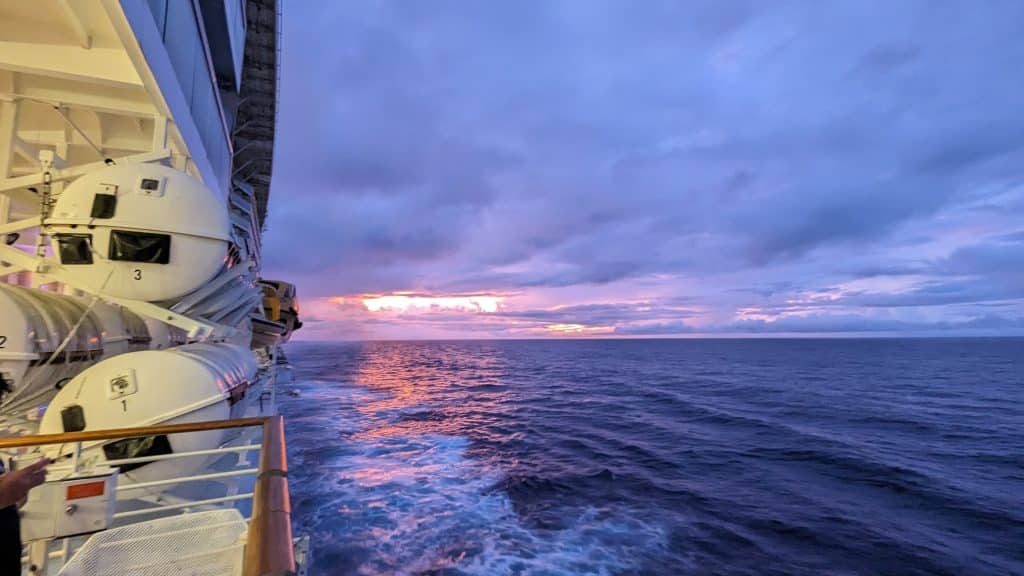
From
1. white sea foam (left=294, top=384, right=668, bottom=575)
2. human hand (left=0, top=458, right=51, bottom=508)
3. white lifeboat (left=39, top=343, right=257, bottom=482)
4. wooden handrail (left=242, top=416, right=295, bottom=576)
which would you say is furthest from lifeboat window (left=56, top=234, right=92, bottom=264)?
white sea foam (left=294, top=384, right=668, bottom=575)

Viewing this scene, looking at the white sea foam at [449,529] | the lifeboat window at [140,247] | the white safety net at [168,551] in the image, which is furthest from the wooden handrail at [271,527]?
the white sea foam at [449,529]

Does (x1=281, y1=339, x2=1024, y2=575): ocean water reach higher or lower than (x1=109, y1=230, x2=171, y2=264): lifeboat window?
lower

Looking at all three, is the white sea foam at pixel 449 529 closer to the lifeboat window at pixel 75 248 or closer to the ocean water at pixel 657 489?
the ocean water at pixel 657 489

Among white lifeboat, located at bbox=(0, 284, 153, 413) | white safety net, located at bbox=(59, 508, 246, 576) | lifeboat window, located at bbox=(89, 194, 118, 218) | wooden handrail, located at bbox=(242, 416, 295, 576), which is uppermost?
lifeboat window, located at bbox=(89, 194, 118, 218)

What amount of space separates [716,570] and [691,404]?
1947 cm

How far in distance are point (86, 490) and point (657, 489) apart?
40.2ft

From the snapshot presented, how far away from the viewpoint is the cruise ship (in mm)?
2906

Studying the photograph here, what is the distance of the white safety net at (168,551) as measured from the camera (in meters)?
2.72

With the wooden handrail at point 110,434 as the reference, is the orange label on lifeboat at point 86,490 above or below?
below

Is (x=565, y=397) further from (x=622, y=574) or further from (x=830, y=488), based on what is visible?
(x=622, y=574)

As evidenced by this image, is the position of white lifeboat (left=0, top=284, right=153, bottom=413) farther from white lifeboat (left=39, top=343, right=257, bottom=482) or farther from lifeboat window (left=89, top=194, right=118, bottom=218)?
lifeboat window (left=89, top=194, right=118, bottom=218)

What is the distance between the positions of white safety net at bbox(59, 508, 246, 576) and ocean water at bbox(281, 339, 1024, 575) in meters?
5.68

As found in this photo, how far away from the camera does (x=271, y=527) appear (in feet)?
5.47

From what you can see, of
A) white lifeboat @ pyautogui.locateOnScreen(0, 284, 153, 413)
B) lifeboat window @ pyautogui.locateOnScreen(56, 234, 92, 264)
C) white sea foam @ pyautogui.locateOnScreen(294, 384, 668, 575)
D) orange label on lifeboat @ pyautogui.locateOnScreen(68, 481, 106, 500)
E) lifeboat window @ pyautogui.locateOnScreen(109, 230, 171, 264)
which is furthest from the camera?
white sea foam @ pyautogui.locateOnScreen(294, 384, 668, 575)
